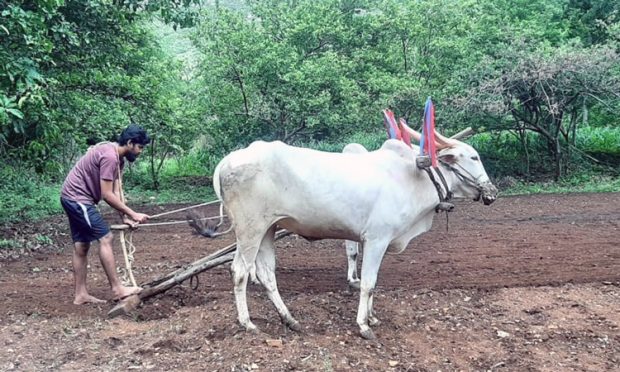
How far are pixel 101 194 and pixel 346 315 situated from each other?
2.62 meters

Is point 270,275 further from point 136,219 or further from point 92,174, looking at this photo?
point 92,174

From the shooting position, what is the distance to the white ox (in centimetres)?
537

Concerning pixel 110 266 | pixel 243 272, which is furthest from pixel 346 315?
pixel 110 266

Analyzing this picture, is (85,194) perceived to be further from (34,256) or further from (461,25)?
(461,25)

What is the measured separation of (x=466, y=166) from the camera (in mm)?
6035

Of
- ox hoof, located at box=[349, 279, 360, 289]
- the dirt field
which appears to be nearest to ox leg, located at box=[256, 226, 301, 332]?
the dirt field

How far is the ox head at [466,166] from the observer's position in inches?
237

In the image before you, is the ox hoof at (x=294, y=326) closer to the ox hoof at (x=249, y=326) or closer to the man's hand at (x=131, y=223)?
the ox hoof at (x=249, y=326)

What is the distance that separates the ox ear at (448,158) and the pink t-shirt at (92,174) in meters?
3.09

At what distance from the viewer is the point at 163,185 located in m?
19.5

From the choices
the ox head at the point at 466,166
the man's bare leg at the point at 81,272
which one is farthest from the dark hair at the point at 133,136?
the ox head at the point at 466,166

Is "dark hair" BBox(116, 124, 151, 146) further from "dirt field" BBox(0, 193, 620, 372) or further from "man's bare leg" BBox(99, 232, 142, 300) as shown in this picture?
"dirt field" BBox(0, 193, 620, 372)

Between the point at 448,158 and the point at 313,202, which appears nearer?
the point at 313,202

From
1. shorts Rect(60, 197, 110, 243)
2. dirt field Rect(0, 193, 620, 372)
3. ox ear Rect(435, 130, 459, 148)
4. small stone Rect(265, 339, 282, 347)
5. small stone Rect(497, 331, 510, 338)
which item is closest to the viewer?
dirt field Rect(0, 193, 620, 372)
